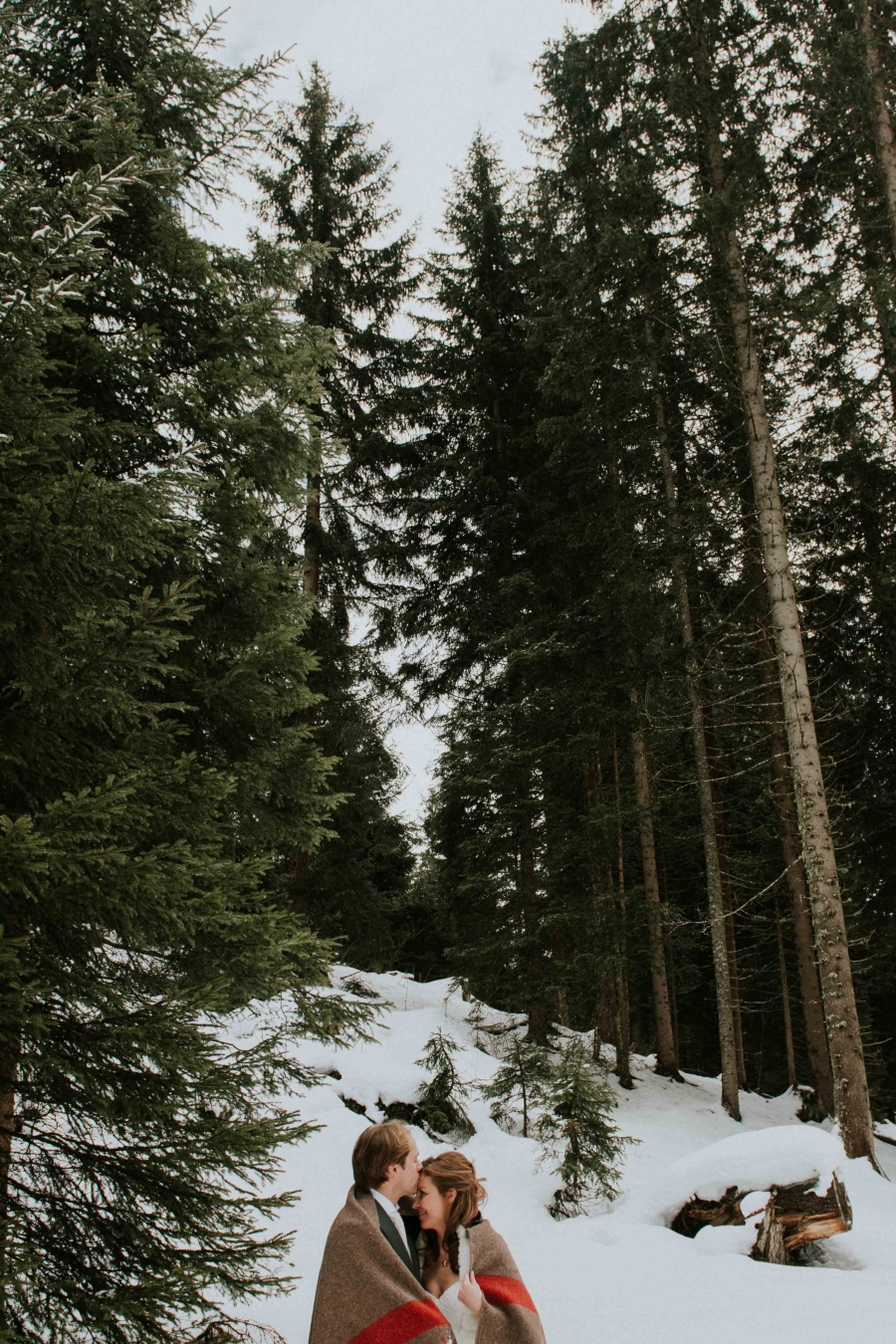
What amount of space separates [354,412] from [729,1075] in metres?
13.5

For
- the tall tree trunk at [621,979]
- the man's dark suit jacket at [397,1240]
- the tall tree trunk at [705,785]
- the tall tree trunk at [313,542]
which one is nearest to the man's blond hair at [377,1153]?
the man's dark suit jacket at [397,1240]

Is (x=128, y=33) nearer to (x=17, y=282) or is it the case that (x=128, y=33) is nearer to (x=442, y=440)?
(x=17, y=282)

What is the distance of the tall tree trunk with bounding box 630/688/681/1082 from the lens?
42.5 ft

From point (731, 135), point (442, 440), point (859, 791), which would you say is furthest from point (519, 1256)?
point (442, 440)

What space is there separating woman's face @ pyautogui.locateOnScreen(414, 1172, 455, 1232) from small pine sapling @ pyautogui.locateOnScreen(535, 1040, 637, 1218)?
5.02 metres

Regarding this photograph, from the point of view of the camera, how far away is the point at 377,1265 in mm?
2656

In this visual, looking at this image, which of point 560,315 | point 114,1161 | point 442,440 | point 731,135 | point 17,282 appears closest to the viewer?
point 17,282

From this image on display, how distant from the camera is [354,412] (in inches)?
560

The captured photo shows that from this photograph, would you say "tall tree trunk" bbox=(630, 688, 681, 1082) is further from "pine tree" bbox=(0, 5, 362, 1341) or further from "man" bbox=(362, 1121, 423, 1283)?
"man" bbox=(362, 1121, 423, 1283)

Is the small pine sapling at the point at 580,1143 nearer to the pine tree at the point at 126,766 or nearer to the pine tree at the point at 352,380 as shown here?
the pine tree at the point at 126,766

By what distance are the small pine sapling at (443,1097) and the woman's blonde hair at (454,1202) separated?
6.22 metres

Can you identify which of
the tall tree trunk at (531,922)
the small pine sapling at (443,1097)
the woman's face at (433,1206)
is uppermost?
the tall tree trunk at (531,922)

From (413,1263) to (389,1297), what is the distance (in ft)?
0.82

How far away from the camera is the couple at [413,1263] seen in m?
2.59
